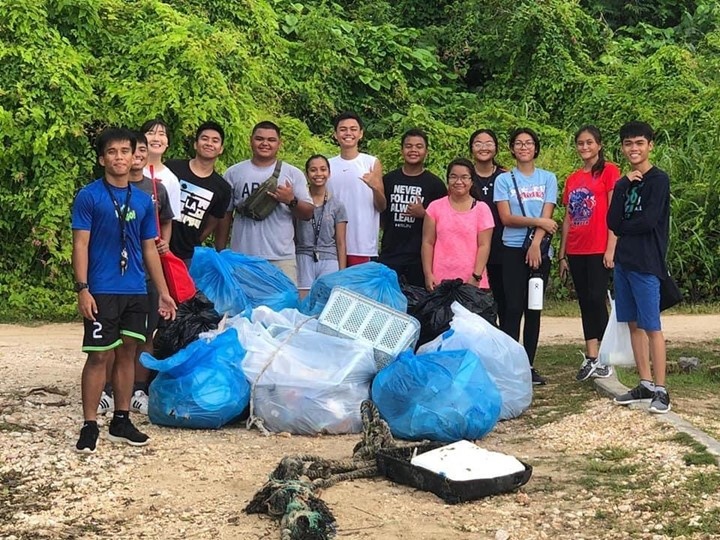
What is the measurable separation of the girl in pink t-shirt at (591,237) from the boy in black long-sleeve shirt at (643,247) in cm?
68

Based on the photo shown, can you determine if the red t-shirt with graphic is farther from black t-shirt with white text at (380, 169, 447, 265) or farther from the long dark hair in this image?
black t-shirt with white text at (380, 169, 447, 265)

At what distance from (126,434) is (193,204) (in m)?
1.79

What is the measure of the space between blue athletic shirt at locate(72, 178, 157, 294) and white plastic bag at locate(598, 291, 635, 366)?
2936mm

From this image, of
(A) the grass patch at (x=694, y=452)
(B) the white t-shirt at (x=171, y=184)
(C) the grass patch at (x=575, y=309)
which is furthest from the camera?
(C) the grass patch at (x=575, y=309)

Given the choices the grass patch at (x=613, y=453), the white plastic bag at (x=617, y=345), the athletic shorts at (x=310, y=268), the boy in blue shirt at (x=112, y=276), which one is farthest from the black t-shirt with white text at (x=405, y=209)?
the grass patch at (x=613, y=453)

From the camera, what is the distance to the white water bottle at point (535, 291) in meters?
6.68

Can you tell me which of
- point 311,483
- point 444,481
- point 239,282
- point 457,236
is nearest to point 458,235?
point 457,236

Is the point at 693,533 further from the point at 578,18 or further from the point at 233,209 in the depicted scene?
the point at 578,18

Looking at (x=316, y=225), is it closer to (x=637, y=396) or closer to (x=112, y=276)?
(x=112, y=276)

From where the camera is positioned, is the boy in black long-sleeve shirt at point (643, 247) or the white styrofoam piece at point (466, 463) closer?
the white styrofoam piece at point (466, 463)

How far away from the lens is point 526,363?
6.16 meters

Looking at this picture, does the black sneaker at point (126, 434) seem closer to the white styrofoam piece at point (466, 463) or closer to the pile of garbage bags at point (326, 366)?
the pile of garbage bags at point (326, 366)

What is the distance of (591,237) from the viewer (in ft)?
22.1

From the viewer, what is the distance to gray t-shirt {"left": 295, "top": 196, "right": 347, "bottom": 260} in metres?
6.90
